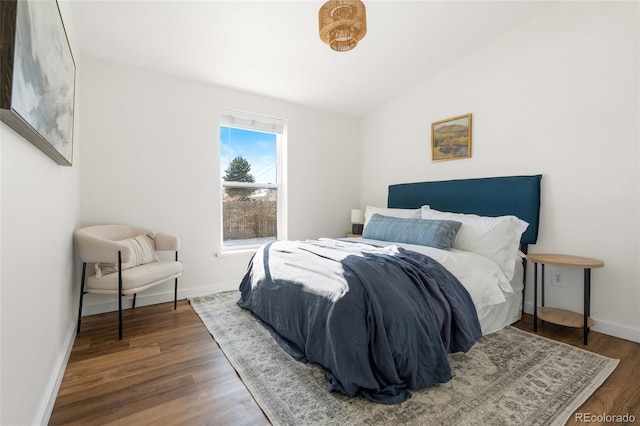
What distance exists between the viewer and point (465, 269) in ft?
6.98

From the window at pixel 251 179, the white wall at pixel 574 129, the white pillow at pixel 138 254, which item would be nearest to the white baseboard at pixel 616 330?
the white wall at pixel 574 129

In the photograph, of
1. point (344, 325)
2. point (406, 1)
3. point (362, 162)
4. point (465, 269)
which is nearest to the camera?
point (344, 325)

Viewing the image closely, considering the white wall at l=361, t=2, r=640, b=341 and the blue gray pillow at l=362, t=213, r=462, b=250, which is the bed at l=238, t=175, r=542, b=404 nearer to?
the blue gray pillow at l=362, t=213, r=462, b=250

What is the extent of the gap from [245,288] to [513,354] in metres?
2.31

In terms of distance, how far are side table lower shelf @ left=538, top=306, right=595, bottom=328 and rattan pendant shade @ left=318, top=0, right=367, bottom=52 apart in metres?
2.61

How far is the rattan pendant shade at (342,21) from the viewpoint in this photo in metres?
1.78

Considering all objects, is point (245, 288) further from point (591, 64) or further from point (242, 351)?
point (591, 64)

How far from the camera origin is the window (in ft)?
12.0

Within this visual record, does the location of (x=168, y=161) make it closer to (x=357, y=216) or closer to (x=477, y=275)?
(x=357, y=216)

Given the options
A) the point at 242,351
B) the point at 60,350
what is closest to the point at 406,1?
the point at 242,351

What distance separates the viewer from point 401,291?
1649 millimetres

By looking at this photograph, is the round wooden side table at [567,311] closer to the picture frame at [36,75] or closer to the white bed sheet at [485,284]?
the white bed sheet at [485,284]

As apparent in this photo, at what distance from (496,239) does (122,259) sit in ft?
10.1

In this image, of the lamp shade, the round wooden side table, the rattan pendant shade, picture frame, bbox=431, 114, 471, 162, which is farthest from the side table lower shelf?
the rattan pendant shade
